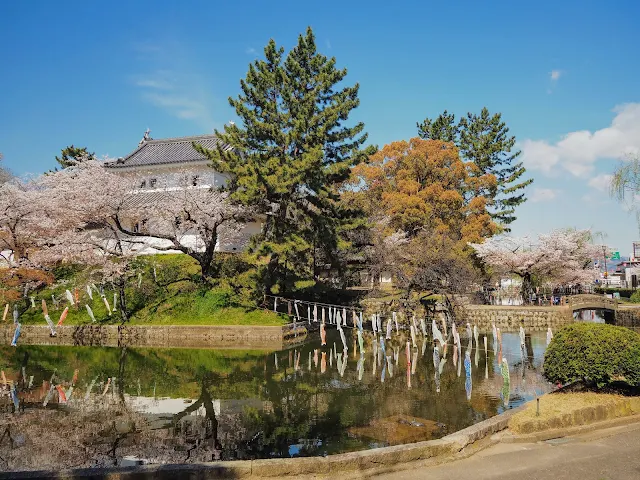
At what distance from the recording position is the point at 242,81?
961 inches

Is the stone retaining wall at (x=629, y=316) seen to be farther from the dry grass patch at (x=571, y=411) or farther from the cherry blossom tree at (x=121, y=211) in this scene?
the dry grass patch at (x=571, y=411)

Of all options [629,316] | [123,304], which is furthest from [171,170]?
[629,316]

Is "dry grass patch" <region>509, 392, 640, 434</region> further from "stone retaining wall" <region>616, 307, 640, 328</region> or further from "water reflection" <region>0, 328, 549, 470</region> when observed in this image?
"stone retaining wall" <region>616, 307, 640, 328</region>

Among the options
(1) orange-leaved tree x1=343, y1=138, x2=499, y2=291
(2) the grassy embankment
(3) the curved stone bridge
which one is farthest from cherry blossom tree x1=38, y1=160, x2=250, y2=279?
(3) the curved stone bridge

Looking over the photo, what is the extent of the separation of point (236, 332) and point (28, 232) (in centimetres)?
1361

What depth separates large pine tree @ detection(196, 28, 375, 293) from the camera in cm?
2369

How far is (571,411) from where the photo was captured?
24.1 feet

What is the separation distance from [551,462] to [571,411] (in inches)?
63.9

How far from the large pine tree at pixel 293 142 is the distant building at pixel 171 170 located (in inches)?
310

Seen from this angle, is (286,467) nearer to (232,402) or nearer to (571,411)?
(571,411)

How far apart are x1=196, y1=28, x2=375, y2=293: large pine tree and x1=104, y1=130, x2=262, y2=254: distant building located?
7.89m

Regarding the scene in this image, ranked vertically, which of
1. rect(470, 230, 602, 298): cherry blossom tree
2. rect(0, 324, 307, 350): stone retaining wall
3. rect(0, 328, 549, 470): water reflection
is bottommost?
rect(0, 328, 549, 470): water reflection

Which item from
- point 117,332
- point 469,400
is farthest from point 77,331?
point 469,400

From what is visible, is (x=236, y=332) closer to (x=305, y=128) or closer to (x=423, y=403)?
(x=305, y=128)
